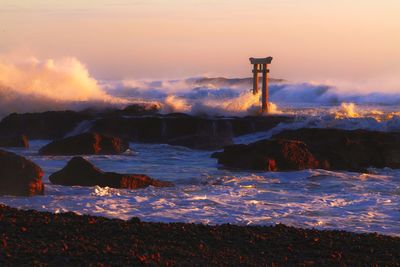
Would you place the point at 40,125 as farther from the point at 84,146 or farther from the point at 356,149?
the point at 356,149

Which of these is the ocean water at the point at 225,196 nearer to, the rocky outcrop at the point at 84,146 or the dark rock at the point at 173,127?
the rocky outcrop at the point at 84,146

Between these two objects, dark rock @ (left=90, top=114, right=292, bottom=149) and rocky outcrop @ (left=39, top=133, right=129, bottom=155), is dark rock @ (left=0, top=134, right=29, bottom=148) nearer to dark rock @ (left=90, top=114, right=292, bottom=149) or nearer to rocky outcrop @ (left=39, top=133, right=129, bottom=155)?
rocky outcrop @ (left=39, top=133, right=129, bottom=155)

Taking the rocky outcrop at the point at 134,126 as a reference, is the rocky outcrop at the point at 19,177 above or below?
below

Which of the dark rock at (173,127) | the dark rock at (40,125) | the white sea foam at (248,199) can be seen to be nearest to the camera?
the white sea foam at (248,199)

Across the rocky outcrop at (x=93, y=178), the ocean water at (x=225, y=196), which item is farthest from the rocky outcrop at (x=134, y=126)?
the rocky outcrop at (x=93, y=178)

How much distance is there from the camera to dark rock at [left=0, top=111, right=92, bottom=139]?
1207 inches

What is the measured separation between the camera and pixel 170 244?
8.86 meters

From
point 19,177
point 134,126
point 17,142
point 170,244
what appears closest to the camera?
point 170,244

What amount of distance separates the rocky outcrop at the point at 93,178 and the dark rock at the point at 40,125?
49.9ft

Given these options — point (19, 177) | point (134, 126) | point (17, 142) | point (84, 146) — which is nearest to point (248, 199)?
point (19, 177)

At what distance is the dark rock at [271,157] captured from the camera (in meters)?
19.8

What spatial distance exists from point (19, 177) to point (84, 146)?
935 centimetres

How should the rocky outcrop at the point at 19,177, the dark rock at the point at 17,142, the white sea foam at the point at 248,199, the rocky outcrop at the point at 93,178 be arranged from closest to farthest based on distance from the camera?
the white sea foam at the point at 248,199, the rocky outcrop at the point at 19,177, the rocky outcrop at the point at 93,178, the dark rock at the point at 17,142

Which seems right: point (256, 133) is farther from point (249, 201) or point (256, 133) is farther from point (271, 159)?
point (249, 201)
